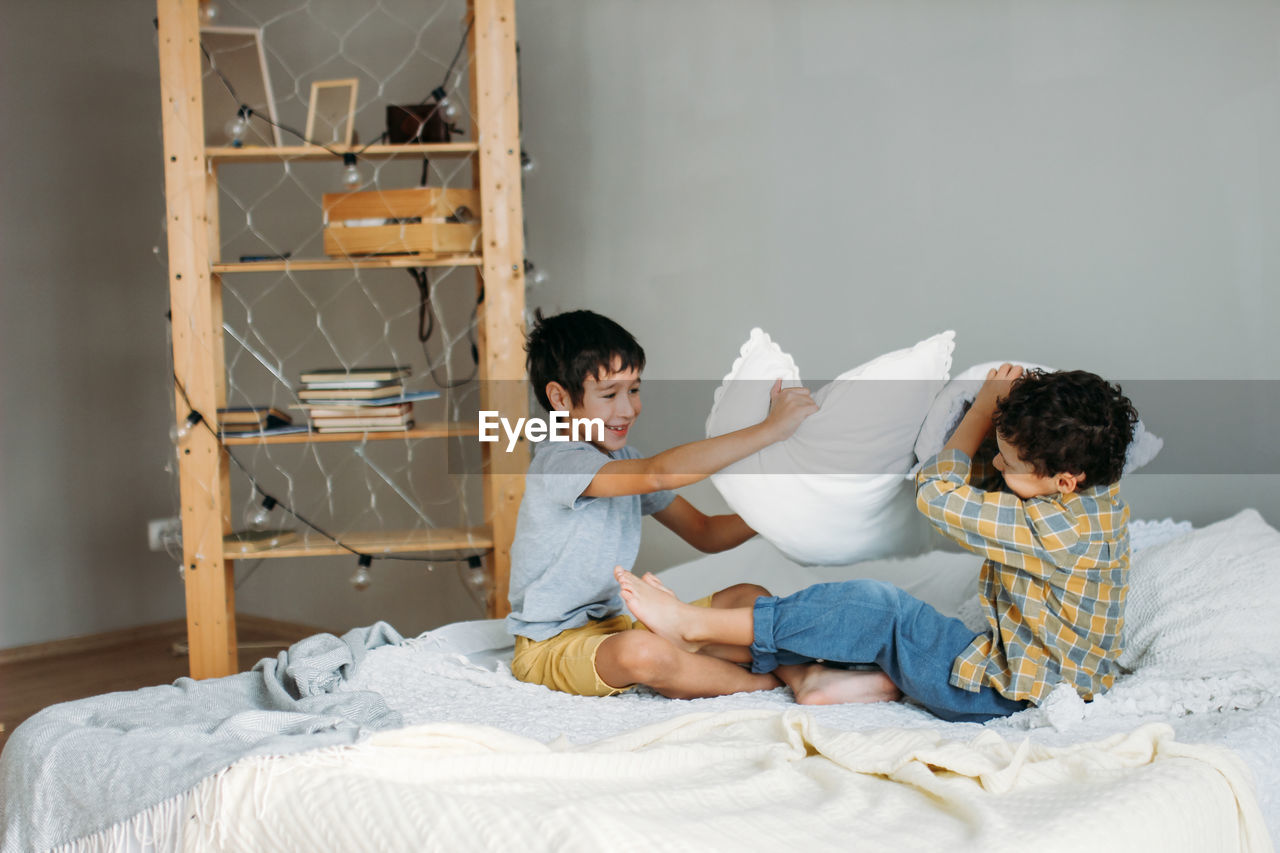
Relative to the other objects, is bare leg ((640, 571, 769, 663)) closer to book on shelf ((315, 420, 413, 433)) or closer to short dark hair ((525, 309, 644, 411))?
short dark hair ((525, 309, 644, 411))

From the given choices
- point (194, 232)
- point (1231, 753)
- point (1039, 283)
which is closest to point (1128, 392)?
point (1039, 283)

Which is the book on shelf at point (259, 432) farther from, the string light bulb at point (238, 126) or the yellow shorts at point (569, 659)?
the yellow shorts at point (569, 659)

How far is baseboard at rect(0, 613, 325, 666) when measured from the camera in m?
2.72

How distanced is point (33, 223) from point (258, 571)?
111 centimetres

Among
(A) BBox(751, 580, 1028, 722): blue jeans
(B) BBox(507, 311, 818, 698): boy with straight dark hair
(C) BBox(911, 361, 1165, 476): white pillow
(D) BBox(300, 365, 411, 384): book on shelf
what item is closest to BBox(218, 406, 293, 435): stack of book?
(D) BBox(300, 365, 411, 384): book on shelf

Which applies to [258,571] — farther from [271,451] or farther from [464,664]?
[464,664]

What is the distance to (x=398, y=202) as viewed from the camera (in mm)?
1872

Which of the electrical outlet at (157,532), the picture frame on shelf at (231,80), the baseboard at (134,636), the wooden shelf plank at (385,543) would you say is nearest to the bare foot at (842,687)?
the wooden shelf plank at (385,543)

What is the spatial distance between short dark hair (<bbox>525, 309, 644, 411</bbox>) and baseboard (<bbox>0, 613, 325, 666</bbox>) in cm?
158

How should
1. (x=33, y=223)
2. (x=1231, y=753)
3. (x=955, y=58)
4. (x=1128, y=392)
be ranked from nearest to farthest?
1. (x=1231, y=753)
2. (x=1128, y=392)
3. (x=955, y=58)
4. (x=33, y=223)

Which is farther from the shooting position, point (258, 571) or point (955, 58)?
point (258, 571)

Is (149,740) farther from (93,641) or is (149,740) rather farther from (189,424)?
(93,641)

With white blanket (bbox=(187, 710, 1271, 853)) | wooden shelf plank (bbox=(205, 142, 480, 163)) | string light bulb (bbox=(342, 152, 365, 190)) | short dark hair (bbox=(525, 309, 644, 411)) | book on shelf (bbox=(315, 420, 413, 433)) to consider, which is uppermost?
wooden shelf plank (bbox=(205, 142, 480, 163))

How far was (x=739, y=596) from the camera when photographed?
1.40 m
